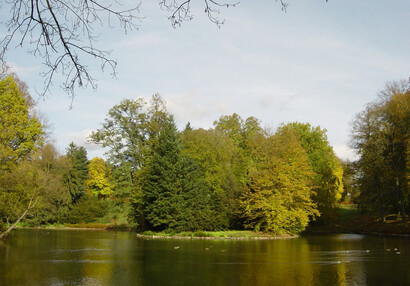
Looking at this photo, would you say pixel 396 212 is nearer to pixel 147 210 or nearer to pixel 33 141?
pixel 147 210

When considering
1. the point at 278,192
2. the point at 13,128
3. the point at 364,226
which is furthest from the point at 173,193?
the point at 364,226

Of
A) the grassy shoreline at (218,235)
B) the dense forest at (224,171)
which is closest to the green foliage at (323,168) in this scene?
the dense forest at (224,171)

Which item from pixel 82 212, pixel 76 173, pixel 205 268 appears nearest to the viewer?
pixel 205 268

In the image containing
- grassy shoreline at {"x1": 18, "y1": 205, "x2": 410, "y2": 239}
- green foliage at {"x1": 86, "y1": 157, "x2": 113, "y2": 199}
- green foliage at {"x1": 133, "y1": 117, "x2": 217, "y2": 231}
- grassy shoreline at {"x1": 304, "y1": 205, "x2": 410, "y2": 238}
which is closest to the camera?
grassy shoreline at {"x1": 18, "y1": 205, "x2": 410, "y2": 239}

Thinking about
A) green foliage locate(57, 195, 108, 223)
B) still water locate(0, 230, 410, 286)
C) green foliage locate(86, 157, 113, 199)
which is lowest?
still water locate(0, 230, 410, 286)

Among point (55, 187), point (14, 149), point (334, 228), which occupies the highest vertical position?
point (14, 149)

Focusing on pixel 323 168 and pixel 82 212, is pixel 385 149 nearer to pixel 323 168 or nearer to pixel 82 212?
pixel 323 168

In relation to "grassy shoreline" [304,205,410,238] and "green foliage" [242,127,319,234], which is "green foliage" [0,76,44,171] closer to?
"green foliage" [242,127,319,234]

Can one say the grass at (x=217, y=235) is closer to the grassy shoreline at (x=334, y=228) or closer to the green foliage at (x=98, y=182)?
the grassy shoreline at (x=334, y=228)

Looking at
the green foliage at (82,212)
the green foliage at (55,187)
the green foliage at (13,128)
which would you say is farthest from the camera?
the green foliage at (82,212)

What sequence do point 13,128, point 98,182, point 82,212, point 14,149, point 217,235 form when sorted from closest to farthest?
point 13,128
point 14,149
point 217,235
point 82,212
point 98,182

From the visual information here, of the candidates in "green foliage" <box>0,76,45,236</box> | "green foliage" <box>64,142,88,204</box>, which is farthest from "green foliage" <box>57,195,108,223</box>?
"green foliage" <box>0,76,45,236</box>

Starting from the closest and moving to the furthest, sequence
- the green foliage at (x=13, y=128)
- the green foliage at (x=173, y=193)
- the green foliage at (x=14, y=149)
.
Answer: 1. the green foliage at (x=14, y=149)
2. the green foliage at (x=13, y=128)
3. the green foliage at (x=173, y=193)

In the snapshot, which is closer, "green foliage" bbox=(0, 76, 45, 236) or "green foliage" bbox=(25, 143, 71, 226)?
"green foliage" bbox=(0, 76, 45, 236)
